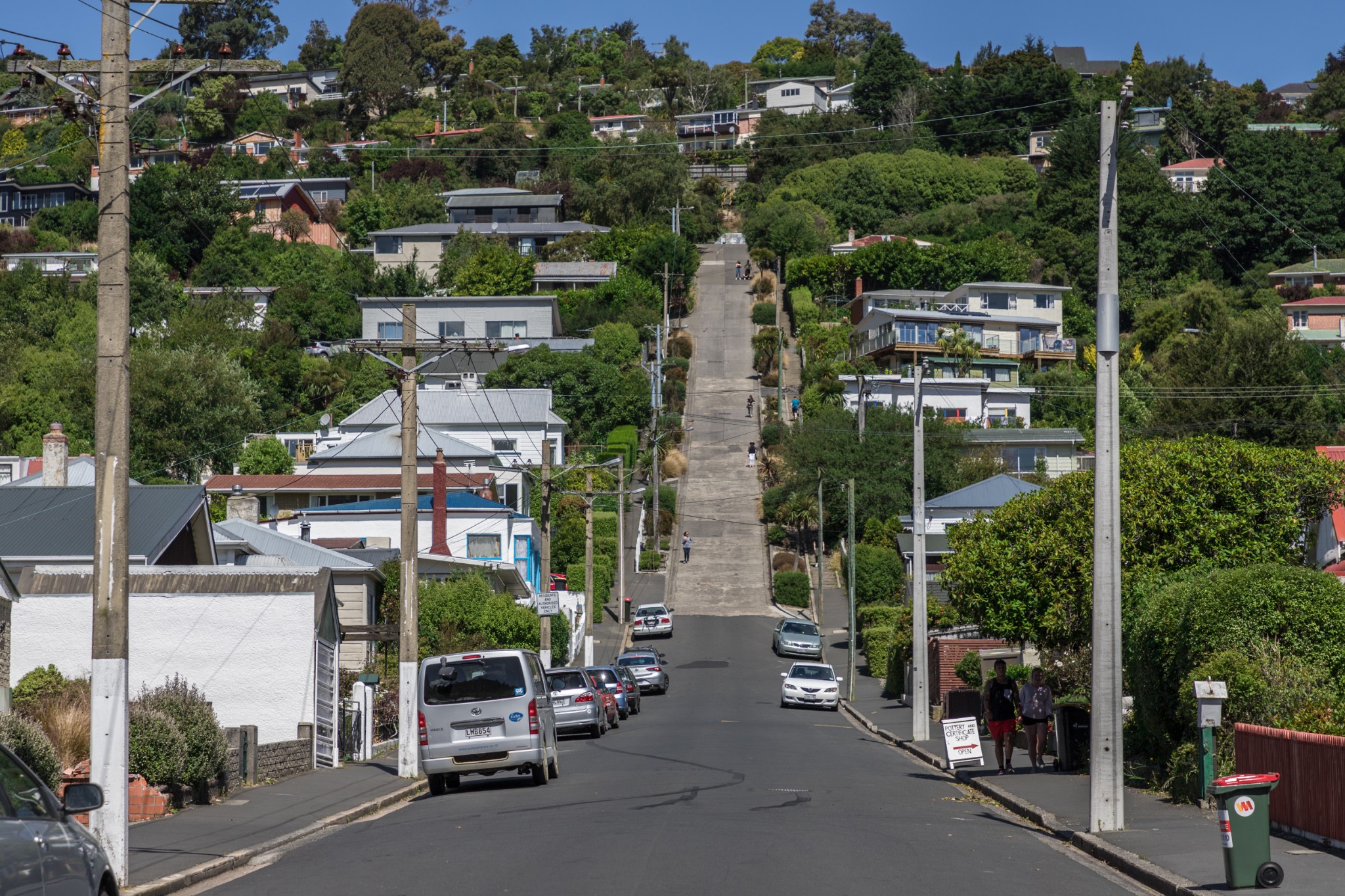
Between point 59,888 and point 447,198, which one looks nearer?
point 59,888

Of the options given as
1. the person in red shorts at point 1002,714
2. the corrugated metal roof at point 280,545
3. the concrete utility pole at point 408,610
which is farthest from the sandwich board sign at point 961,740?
the corrugated metal roof at point 280,545

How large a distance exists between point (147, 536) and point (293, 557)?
836 cm

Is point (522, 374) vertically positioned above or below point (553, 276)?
below

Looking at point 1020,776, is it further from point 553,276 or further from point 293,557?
point 553,276

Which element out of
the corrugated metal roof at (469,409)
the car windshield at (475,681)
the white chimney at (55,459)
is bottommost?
the car windshield at (475,681)

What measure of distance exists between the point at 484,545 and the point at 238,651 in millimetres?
30580

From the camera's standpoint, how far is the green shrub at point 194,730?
17609mm

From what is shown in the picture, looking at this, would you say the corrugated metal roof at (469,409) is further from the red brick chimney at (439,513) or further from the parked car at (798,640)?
the parked car at (798,640)

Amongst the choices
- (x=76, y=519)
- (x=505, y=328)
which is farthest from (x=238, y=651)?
(x=505, y=328)

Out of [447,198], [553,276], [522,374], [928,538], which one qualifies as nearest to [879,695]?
[928,538]

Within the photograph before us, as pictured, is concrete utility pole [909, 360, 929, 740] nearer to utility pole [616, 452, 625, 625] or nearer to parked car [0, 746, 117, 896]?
parked car [0, 746, 117, 896]

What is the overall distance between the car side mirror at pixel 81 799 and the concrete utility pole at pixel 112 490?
4421 mm

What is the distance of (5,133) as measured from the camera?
14625 centimetres

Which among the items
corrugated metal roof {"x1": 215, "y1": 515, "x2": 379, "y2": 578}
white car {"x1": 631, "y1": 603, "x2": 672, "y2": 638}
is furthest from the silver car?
white car {"x1": 631, "y1": 603, "x2": 672, "y2": 638}
